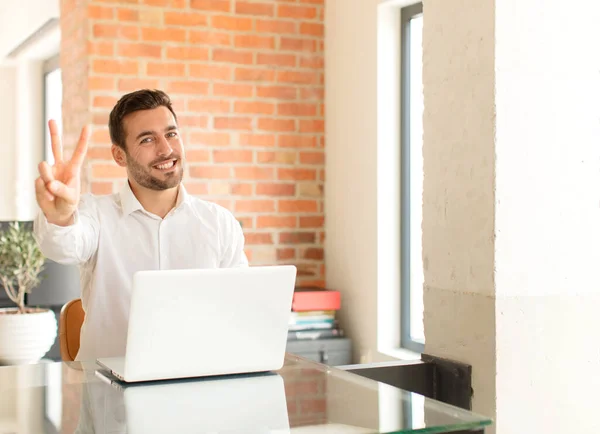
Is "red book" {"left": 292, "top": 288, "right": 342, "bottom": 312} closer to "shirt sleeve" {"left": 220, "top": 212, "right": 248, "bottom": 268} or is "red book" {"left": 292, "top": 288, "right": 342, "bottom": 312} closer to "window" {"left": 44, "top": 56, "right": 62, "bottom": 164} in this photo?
"shirt sleeve" {"left": 220, "top": 212, "right": 248, "bottom": 268}

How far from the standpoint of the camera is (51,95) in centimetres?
778

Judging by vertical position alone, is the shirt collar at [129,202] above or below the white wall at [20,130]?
below

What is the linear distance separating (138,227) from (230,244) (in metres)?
0.30

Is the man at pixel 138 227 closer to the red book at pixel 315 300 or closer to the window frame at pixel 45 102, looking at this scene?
the red book at pixel 315 300

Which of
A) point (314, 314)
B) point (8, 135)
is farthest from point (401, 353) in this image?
point (8, 135)

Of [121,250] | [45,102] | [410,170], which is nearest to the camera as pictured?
[121,250]

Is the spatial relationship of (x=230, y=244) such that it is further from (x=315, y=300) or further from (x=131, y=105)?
(x=315, y=300)

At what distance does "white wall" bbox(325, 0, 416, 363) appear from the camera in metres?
4.05

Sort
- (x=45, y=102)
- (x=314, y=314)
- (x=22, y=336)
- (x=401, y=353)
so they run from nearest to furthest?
(x=22, y=336)
(x=401, y=353)
(x=314, y=314)
(x=45, y=102)

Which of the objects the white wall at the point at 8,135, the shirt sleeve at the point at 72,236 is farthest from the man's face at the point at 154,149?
the white wall at the point at 8,135

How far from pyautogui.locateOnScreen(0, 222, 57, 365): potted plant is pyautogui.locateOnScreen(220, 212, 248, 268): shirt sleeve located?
1.46m

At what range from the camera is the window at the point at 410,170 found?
4.06 m

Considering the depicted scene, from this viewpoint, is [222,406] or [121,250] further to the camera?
[121,250]

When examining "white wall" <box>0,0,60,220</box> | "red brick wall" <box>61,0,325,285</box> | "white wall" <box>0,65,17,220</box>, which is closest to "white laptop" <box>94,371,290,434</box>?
"red brick wall" <box>61,0,325,285</box>
